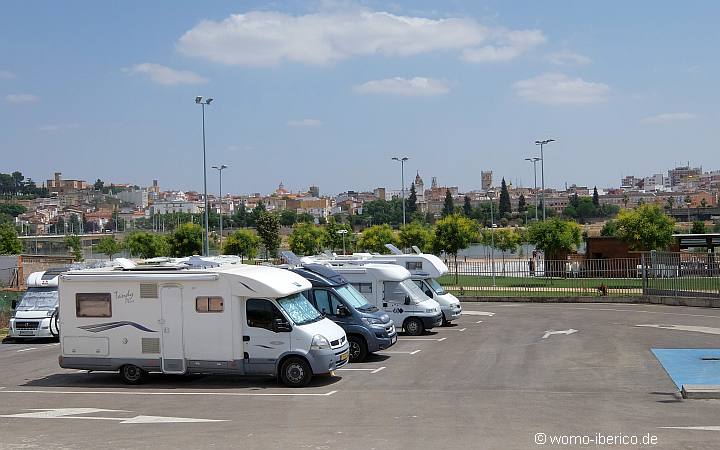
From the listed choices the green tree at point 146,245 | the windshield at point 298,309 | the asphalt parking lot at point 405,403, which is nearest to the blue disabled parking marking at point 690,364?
the asphalt parking lot at point 405,403

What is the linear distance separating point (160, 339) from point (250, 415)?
420cm

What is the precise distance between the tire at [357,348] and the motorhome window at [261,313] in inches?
147

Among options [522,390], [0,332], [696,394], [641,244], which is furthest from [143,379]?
[641,244]

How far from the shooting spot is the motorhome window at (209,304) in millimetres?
16859

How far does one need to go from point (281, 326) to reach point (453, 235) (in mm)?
37576

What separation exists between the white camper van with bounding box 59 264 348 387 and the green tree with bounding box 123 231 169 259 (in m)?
56.8

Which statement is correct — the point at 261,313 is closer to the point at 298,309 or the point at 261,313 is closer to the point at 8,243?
the point at 298,309

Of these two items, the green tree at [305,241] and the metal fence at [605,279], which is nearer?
the metal fence at [605,279]

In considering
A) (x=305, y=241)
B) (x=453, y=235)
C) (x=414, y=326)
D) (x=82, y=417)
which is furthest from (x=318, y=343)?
(x=305, y=241)

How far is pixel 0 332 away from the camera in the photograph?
1176 inches

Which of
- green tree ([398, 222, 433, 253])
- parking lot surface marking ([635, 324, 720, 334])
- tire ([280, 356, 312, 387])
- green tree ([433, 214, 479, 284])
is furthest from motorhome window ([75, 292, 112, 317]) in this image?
green tree ([398, 222, 433, 253])

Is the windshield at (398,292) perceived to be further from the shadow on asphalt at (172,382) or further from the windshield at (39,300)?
the windshield at (39,300)

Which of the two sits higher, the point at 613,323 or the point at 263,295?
the point at 263,295

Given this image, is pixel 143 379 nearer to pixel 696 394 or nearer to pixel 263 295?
pixel 263 295
